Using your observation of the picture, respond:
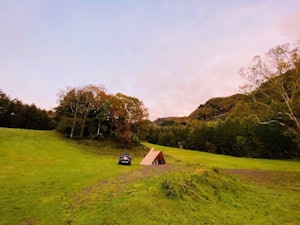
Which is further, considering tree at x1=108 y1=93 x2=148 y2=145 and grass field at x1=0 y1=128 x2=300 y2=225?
tree at x1=108 y1=93 x2=148 y2=145

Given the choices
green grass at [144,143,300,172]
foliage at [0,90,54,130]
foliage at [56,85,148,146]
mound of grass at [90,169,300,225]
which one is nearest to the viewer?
mound of grass at [90,169,300,225]

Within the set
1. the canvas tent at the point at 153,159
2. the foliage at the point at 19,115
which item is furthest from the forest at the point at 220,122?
the canvas tent at the point at 153,159

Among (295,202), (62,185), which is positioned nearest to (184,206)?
(295,202)

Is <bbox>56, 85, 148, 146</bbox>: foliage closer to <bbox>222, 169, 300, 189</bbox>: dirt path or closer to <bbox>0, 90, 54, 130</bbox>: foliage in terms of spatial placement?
<bbox>0, 90, 54, 130</bbox>: foliage

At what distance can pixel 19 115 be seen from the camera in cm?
5891

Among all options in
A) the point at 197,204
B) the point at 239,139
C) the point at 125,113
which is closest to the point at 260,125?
the point at 239,139

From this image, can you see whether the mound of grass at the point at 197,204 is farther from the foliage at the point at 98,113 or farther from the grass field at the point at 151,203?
the foliage at the point at 98,113

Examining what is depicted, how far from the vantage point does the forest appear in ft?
80.1

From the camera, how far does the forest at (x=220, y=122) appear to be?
→ 24406 millimetres

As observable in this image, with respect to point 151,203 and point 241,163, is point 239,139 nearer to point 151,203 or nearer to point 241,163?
point 241,163

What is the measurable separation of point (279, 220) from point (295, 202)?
156 inches

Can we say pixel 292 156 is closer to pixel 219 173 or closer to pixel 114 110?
pixel 114 110

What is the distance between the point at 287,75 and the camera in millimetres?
24062

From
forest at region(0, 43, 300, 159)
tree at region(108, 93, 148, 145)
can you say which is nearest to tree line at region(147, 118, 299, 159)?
forest at region(0, 43, 300, 159)
